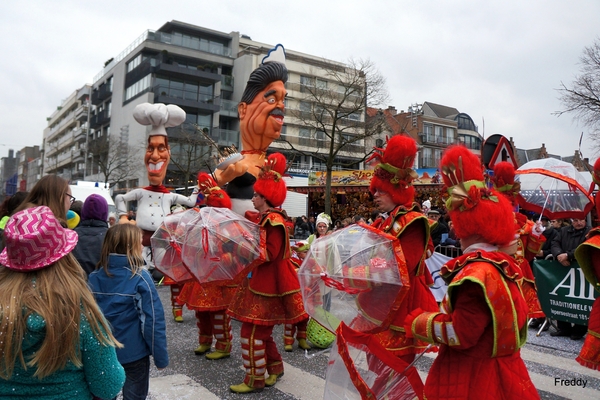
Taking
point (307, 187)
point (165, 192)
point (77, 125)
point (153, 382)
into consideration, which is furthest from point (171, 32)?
point (153, 382)

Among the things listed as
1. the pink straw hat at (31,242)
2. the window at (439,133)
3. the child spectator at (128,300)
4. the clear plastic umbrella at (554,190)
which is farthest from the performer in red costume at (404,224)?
the window at (439,133)

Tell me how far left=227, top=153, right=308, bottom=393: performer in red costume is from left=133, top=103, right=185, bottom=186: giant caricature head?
343cm

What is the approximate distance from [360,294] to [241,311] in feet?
6.48

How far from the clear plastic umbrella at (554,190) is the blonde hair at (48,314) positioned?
18.8 ft

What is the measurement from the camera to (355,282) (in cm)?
265

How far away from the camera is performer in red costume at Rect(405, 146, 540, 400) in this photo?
7.10 ft

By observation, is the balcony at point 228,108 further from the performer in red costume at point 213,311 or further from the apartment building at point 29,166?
the apartment building at point 29,166

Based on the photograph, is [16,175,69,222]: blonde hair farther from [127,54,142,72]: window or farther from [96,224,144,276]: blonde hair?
[127,54,142,72]: window

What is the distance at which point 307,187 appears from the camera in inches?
938

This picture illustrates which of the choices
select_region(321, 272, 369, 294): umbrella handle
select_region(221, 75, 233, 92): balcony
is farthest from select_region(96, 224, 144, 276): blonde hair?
select_region(221, 75, 233, 92): balcony

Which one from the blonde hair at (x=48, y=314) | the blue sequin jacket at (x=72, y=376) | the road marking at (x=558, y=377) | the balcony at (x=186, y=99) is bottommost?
the road marking at (x=558, y=377)

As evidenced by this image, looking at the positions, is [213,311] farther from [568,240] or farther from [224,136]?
[224,136]

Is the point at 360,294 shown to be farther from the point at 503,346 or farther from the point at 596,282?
the point at 596,282

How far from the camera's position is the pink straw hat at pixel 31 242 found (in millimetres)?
→ 1850
